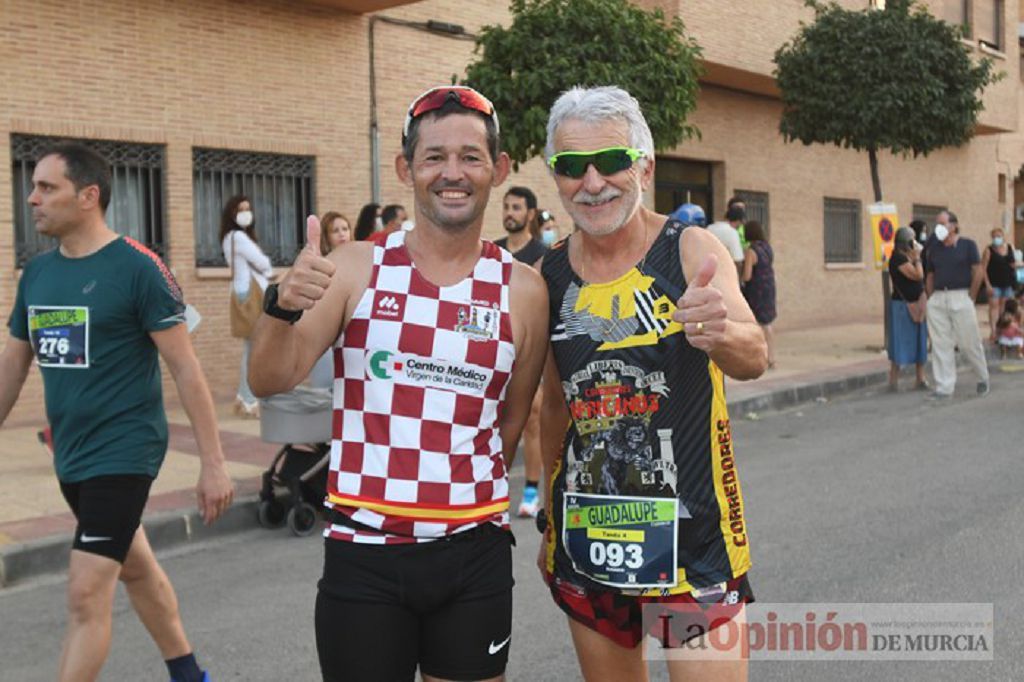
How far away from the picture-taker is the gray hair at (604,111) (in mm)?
2516

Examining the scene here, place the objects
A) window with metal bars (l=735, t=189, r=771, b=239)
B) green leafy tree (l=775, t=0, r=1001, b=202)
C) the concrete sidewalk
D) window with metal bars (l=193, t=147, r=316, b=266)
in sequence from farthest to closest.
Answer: window with metal bars (l=735, t=189, r=771, b=239)
green leafy tree (l=775, t=0, r=1001, b=202)
window with metal bars (l=193, t=147, r=316, b=266)
the concrete sidewalk

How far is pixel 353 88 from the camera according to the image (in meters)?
13.5

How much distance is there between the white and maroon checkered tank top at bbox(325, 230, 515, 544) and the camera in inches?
92.9

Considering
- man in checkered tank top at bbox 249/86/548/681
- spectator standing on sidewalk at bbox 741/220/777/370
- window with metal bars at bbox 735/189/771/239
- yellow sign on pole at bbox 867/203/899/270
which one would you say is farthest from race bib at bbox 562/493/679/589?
window with metal bars at bbox 735/189/771/239

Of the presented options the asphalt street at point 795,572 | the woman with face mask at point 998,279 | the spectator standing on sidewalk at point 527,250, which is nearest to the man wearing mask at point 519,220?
the spectator standing on sidewalk at point 527,250

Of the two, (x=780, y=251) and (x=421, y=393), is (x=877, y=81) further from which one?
(x=421, y=393)

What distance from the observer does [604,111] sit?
2516mm

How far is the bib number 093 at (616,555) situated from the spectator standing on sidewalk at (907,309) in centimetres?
1058

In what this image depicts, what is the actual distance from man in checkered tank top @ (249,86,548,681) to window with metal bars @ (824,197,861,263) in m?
21.4

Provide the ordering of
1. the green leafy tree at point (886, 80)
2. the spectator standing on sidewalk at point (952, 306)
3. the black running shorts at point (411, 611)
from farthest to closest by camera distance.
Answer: the green leafy tree at point (886, 80) → the spectator standing on sidewalk at point (952, 306) → the black running shorts at point (411, 611)

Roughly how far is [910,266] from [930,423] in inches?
105

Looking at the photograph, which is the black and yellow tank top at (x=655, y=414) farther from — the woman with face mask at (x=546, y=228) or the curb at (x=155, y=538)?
the woman with face mask at (x=546, y=228)

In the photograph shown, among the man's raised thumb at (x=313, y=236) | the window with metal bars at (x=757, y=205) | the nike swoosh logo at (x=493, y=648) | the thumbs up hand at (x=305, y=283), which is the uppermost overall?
the window with metal bars at (x=757, y=205)

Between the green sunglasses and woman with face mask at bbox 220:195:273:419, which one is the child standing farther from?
the green sunglasses
